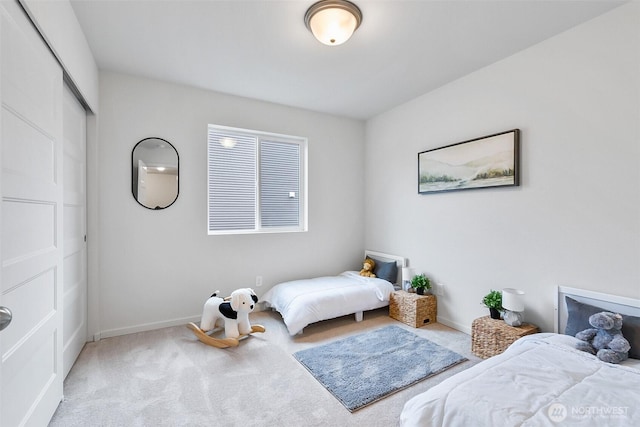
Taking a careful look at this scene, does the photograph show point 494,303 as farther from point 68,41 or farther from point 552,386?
point 68,41

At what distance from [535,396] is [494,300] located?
54.3 inches

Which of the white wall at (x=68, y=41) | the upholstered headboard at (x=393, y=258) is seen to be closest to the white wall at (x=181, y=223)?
the white wall at (x=68, y=41)

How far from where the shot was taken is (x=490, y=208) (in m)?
2.72

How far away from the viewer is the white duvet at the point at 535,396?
1.15 m

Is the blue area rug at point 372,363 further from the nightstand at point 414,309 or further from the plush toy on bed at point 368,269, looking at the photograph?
the plush toy on bed at point 368,269

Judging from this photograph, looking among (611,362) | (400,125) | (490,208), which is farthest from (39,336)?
(400,125)

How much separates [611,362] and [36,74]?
11.6 feet

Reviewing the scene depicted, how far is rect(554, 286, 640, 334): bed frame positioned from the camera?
73.6 inches

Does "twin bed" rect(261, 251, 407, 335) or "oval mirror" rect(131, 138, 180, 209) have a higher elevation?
"oval mirror" rect(131, 138, 180, 209)

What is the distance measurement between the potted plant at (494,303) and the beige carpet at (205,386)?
421 mm

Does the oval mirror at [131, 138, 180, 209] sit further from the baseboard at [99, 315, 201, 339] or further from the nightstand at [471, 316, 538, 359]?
the nightstand at [471, 316, 538, 359]

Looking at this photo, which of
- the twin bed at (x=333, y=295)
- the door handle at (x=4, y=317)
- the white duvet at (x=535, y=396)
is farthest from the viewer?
the twin bed at (x=333, y=295)

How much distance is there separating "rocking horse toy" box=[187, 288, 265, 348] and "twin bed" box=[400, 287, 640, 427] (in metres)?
1.80

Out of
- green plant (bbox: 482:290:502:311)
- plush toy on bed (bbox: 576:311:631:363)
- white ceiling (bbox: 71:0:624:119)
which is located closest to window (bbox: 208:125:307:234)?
white ceiling (bbox: 71:0:624:119)
